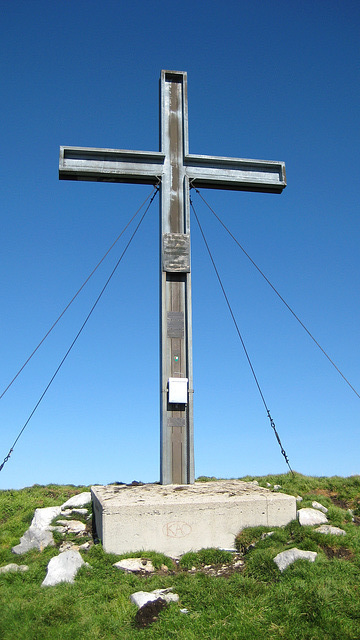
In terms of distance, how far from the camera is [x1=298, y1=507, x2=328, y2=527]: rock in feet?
31.9

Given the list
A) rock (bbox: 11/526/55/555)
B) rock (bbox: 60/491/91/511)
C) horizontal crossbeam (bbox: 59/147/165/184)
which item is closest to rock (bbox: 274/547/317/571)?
rock (bbox: 11/526/55/555)

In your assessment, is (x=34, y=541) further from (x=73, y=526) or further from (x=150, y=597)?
(x=150, y=597)

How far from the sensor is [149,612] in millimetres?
6797

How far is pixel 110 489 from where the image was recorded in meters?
11.1

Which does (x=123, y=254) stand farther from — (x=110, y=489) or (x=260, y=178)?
(x=110, y=489)

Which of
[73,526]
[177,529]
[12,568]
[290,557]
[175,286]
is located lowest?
[12,568]

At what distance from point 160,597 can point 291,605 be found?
1.71 metres

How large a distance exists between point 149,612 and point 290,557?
90.0 inches

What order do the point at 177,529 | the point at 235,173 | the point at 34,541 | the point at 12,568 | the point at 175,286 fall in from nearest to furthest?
the point at 12,568, the point at 177,529, the point at 34,541, the point at 175,286, the point at 235,173

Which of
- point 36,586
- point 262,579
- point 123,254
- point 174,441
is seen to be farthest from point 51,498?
point 262,579

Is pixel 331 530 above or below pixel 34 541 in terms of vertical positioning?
above

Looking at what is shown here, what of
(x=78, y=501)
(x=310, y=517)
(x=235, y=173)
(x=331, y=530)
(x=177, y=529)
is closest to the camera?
(x=177, y=529)

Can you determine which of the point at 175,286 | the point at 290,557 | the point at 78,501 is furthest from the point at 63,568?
the point at 175,286

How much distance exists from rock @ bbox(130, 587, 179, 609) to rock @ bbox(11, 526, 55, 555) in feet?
10.4
